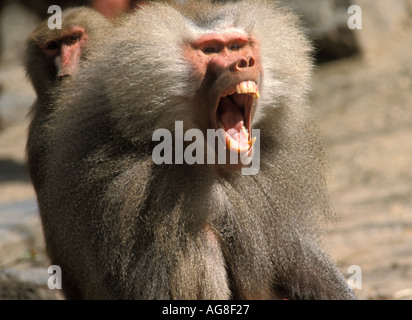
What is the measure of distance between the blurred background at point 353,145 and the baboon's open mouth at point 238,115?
1.30 meters

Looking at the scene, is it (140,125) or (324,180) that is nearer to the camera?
(140,125)

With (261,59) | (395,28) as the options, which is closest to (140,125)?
(261,59)

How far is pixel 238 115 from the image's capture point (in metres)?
2.89

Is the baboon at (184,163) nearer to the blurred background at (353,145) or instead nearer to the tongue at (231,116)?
the tongue at (231,116)

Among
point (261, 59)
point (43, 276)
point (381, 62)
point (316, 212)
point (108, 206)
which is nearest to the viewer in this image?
point (108, 206)

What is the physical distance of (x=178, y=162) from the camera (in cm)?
278

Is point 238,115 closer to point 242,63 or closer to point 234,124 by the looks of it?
point 234,124

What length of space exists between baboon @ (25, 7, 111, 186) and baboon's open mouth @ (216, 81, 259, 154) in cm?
106

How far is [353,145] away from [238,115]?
473 cm

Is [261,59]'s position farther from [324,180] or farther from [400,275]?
[400,275]

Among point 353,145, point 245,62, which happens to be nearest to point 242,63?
point 245,62

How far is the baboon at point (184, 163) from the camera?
269 centimetres

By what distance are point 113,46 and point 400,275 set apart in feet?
8.64

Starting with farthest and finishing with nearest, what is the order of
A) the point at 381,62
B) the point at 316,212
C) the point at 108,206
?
the point at 381,62
the point at 316,212
the point at 108,206
